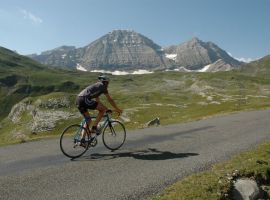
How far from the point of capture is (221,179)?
13312 millimetres

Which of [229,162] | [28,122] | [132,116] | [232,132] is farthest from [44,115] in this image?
[229,162]

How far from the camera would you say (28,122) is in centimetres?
16225

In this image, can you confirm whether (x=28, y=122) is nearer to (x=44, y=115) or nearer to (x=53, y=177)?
(x=44, y=115)

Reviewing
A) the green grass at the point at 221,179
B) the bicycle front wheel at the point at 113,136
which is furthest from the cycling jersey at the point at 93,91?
the green grass at the point at 221,179

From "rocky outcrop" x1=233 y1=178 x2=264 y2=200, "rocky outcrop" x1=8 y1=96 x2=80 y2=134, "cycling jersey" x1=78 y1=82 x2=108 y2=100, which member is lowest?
"rocky outcrop" x1=8 y1=96 x2=80 y2=134

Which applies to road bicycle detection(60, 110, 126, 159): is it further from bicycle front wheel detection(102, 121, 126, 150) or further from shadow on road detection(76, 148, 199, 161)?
shadow on road detection(76, 148, 199, 161)

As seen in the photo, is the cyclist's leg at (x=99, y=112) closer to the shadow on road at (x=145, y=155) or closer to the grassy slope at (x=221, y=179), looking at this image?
the shadow on road at (x=145, y=155)

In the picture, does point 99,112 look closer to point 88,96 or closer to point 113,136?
point 88,96

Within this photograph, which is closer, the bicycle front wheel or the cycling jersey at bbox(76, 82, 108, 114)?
the cycling jersey at bbox(76, 82, 108, 114)

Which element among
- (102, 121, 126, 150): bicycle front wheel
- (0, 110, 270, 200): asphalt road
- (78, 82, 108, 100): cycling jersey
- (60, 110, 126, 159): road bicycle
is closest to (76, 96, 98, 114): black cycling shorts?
(78, 82, 108, 100): cycling jersey

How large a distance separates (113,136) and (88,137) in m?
2.00

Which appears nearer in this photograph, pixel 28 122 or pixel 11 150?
pixel 11 150

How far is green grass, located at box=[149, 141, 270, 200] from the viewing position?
38.6 ft

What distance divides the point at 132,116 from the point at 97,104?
460ft
